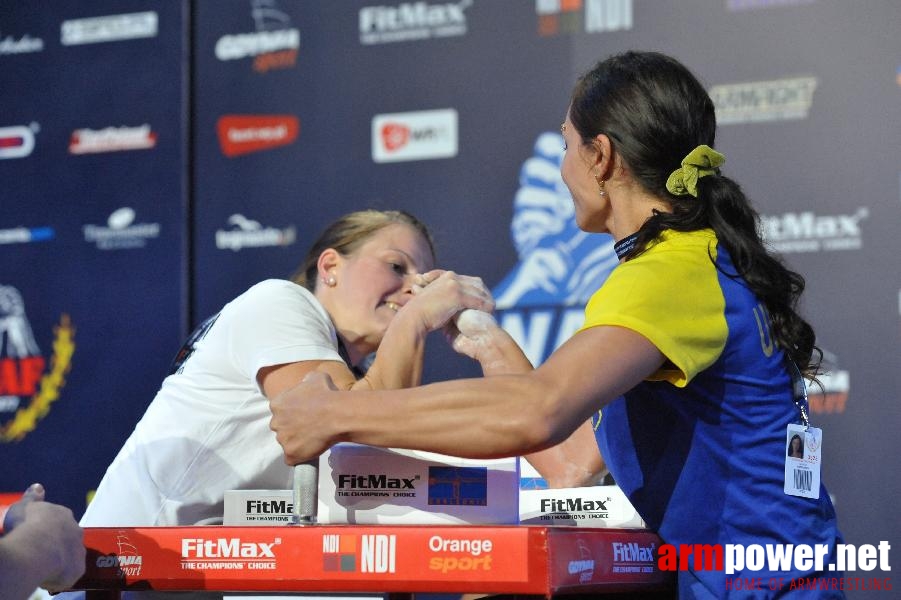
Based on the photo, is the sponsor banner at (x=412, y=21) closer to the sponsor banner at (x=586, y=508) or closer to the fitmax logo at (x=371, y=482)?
the sponsor banner at (x=586, y=508)

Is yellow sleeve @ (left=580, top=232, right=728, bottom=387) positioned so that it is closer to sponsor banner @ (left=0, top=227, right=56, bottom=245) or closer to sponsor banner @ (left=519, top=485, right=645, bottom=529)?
sponsor banner @ (left=519, top=485, right=645, bottom=529)

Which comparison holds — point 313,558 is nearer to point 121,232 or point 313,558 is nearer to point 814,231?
point 814,231

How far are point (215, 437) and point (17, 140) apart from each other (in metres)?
3.00

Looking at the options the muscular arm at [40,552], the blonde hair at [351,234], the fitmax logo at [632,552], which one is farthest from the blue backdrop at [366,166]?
the muscular arm at [40,552]

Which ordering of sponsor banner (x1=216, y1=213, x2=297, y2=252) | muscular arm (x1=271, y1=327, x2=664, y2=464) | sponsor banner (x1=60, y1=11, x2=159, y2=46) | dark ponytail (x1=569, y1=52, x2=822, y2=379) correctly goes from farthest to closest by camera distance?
sponsor banner (x1=60, y1=11, x2=159, y2=46)
sponsor banner (x1=216, y1=213, x2=297, y2=252)
dark ponytail (x1=569, y1=52, x2=822, y2=379)
muscular arm (x1=271, y1=327, x2=664, y2=464)

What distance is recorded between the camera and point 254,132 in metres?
4.22

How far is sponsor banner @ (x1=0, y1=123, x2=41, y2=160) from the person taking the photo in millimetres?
4570

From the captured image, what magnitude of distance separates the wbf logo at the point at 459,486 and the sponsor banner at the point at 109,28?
337 cm

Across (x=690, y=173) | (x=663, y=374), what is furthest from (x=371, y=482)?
(x=690, y=173)

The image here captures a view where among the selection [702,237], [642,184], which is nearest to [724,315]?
[702,237]

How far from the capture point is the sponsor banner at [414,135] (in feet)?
13.0

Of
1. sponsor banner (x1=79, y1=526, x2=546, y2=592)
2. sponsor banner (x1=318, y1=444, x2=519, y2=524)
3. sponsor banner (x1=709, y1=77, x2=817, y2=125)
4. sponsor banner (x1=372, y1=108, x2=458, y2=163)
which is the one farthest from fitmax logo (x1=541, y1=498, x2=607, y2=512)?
sponsor banner (x1=372, y1=108, x2=458, y2=163)

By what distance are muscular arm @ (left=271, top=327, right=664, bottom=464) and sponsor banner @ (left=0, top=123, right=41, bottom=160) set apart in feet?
11.8

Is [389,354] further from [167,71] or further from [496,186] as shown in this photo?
[167,71]
